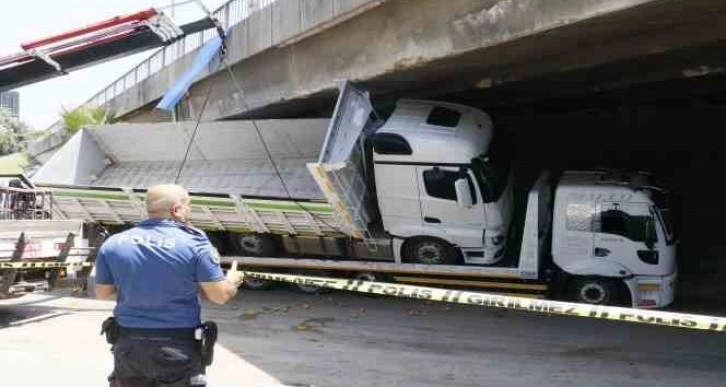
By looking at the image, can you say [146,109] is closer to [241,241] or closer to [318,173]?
[241,241]

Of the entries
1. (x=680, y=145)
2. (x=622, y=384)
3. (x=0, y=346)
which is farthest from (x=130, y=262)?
(x=680, y=145)

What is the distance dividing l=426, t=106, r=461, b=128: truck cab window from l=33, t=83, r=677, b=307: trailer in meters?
0.03

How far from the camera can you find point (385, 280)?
36.9 ft

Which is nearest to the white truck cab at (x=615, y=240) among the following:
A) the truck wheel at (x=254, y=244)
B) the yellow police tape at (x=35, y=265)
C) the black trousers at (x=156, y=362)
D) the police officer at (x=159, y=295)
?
the truck wheel at (x=254, y=244)

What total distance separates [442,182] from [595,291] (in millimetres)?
2699

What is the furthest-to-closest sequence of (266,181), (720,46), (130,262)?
(266,181) < (720,46) < (130,262)

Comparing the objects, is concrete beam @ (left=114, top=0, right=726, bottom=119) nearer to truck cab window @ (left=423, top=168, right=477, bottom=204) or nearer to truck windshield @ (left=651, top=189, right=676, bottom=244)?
truck cab window @ (left=423, top=168, right=477, bottom=204)

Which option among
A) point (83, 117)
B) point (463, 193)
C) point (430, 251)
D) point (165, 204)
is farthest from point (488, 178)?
point (83, 117)

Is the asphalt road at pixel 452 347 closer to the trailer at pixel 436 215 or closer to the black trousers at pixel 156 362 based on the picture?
the trailer at pixel 436 215

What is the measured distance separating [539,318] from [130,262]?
805 cm

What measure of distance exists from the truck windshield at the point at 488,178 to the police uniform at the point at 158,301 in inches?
300

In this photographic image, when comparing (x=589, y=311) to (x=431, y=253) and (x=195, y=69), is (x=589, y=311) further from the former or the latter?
(x=195, y=69)

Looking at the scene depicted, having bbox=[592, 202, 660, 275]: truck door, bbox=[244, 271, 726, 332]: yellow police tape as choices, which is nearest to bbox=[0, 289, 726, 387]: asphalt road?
bbox=[592, 202, 660, 275]: truck door

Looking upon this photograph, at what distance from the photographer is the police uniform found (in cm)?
336
